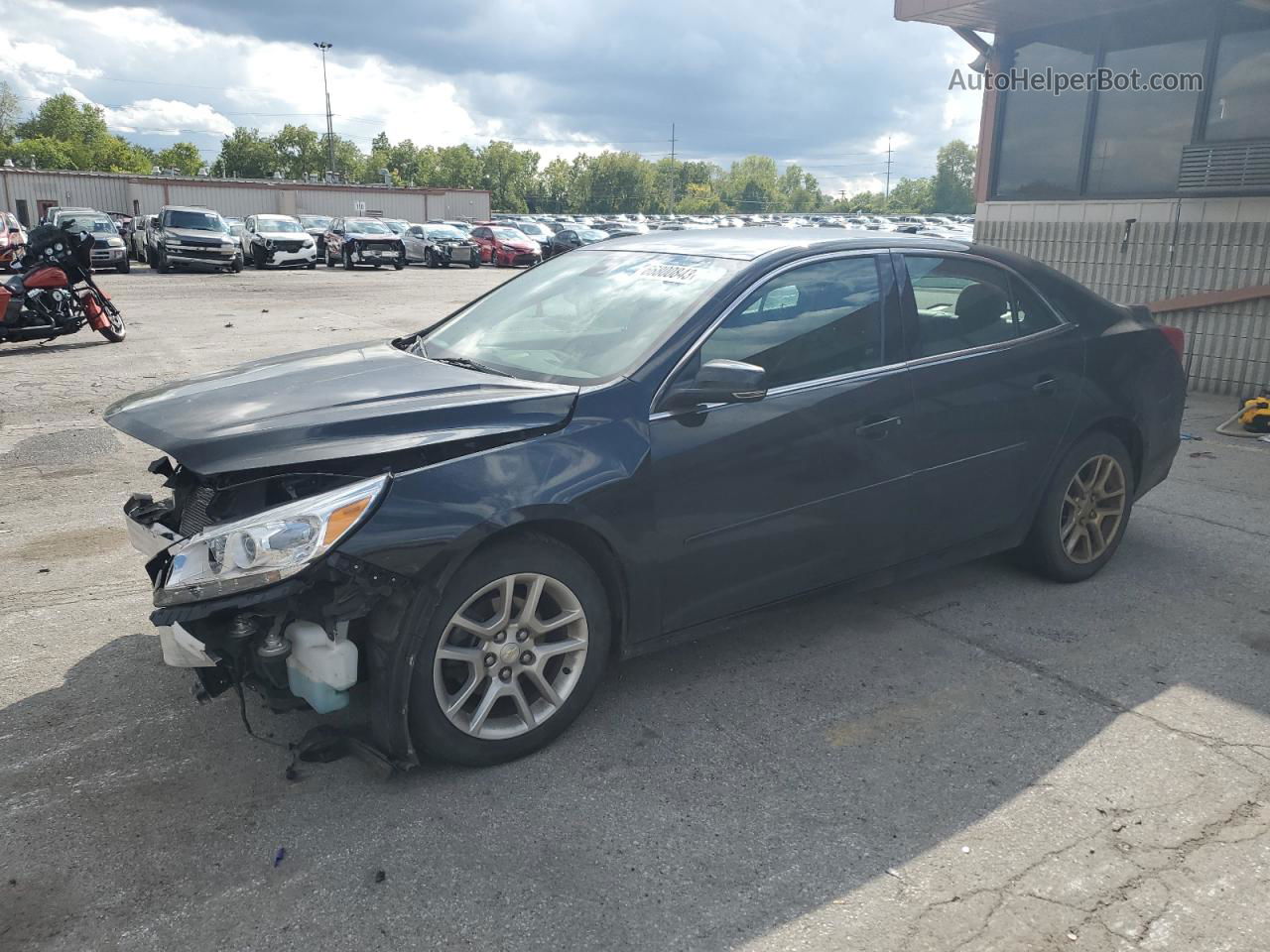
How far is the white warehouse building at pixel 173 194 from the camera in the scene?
5612 cm

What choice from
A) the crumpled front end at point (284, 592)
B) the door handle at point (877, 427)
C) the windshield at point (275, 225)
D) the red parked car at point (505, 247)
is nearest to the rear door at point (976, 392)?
the door handle at point (877, 427)

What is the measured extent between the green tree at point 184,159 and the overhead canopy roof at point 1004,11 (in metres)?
142

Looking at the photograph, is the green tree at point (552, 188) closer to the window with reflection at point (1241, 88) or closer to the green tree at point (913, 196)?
the green tree at point (913, 196)

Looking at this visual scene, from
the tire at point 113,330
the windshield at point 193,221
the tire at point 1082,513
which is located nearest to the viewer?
the tire at point 1082,513

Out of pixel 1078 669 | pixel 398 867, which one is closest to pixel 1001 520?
pixel 1078 669

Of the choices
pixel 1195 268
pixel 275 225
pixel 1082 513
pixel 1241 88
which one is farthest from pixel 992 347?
pixel 275 225

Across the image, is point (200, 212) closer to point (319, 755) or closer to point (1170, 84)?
point (1170, 84)

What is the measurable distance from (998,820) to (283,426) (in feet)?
8.11

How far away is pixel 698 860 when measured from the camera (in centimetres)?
285

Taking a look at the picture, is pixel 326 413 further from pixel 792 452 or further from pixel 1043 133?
pixel 1043 133

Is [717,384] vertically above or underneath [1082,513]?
above

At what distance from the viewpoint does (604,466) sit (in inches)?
131

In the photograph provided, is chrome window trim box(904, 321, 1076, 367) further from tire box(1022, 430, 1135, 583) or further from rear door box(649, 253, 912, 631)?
tire box(1022, 430, 1135, 583)

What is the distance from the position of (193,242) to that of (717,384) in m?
27.1
